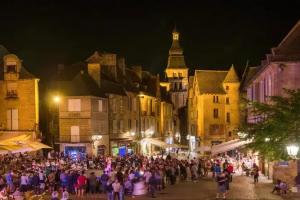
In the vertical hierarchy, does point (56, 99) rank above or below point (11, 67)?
below

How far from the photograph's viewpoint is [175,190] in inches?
1430

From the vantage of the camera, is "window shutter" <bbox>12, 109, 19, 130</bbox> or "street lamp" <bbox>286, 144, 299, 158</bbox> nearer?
"street lamp" <bbox>286, 144, 299, 158</bbox>

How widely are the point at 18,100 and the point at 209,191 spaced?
27.2 metres

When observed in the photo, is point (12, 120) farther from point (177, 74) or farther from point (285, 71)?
point (177, 74)

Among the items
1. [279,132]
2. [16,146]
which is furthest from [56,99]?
[279,132]

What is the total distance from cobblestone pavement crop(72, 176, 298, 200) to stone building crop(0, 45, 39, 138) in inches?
822

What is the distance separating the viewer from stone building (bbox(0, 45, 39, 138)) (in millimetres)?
57250

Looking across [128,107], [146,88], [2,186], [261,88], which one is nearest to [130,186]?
[2,186]

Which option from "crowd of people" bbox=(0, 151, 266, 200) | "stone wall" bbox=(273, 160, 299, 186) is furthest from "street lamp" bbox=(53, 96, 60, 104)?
"stone wall" bbox=(273, 160, 299, 186)

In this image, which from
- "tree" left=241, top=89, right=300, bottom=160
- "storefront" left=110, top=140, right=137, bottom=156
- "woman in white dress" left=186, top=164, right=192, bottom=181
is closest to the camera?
"tree" left=241, top=89, right=300, bottom=160

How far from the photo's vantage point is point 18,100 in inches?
2269

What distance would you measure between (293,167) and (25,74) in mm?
27698

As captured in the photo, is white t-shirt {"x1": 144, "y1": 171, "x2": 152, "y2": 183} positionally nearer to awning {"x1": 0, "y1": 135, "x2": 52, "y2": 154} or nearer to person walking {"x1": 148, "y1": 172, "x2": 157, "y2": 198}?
person walking {"x1": 148, "y1": 172, "x2": 157, "y2": 198}

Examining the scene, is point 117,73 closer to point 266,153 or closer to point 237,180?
point 237,180
